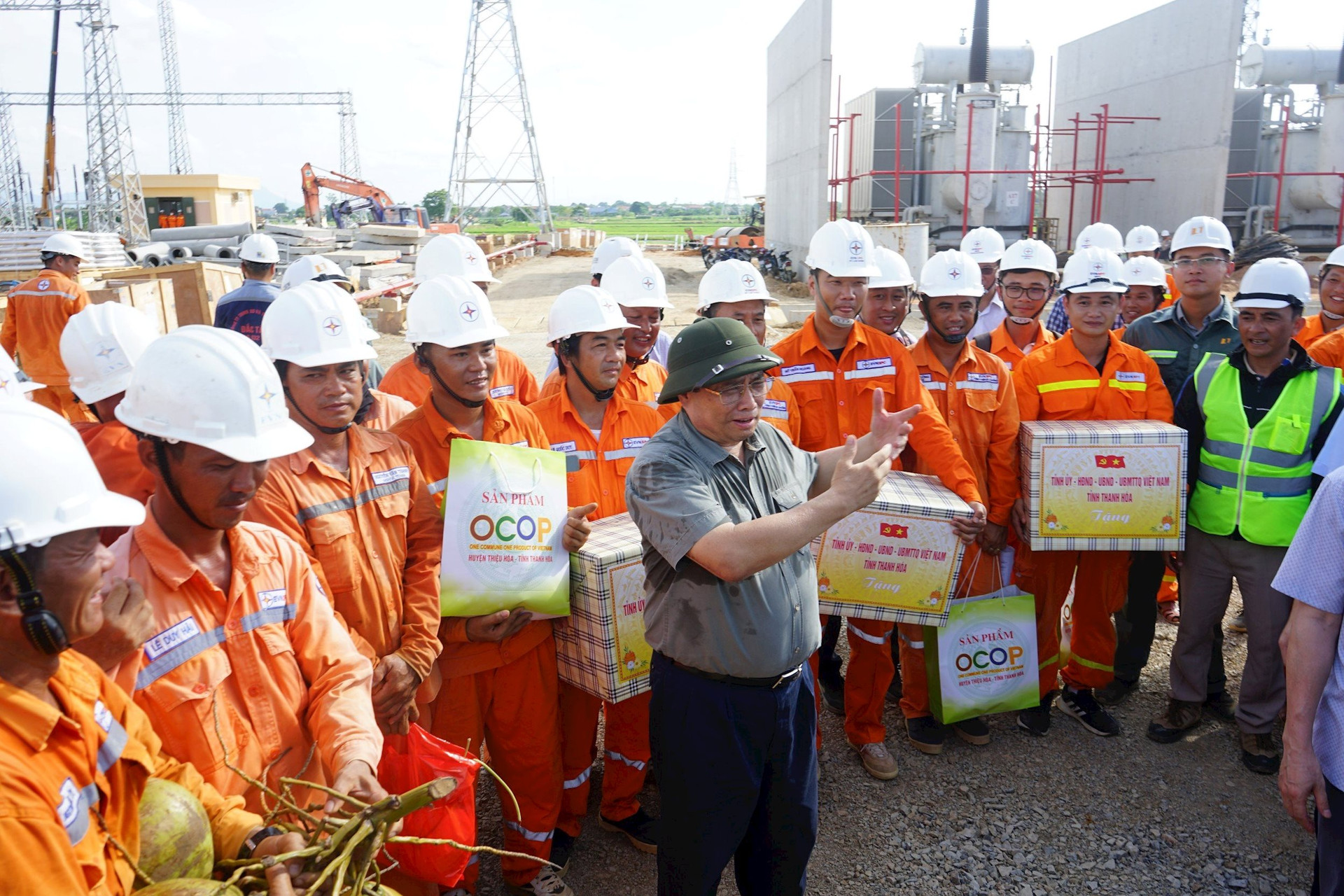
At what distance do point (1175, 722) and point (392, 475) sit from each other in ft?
13.5

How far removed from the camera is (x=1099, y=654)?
15.3 feet

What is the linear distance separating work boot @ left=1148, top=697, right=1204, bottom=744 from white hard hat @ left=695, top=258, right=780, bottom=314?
9.86 ft

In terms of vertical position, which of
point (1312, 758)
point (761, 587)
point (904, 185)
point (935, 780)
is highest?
point (904, 185)

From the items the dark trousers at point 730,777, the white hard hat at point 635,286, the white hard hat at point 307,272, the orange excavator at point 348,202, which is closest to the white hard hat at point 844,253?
the white hard hat at point 635,286

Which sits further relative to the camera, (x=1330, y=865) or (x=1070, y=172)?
(x=1070, y=172)

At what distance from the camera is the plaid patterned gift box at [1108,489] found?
13.4ft

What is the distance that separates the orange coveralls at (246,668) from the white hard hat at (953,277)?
3.47 metres

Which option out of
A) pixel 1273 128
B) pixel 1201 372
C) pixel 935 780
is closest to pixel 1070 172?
pixel 1273 128

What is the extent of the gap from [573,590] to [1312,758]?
95.8 inches

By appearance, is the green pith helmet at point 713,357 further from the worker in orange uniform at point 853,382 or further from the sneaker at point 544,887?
the sneaker at point 544,887

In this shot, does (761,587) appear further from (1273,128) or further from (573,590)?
(1273,128)

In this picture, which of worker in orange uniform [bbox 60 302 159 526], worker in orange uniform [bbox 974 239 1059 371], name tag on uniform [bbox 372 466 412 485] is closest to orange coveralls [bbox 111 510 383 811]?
name tag on uniform [bbox 372 466 412 485]

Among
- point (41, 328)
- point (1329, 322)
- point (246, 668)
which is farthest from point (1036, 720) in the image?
point (41, 328)

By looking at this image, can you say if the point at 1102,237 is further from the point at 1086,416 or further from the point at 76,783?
the point at 76,783
